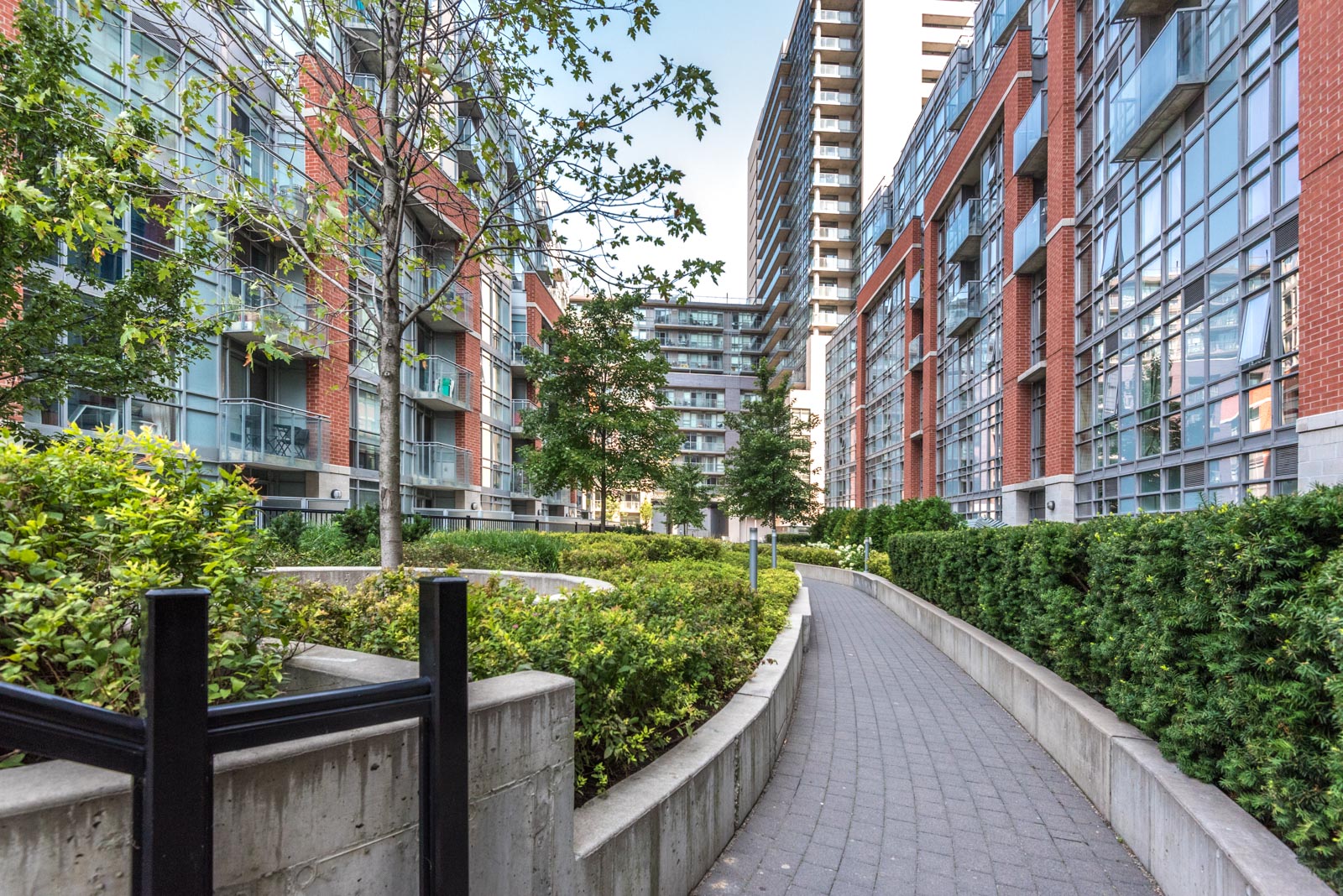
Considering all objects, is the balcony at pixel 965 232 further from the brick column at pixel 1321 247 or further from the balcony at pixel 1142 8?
the brick column at pixel 1321 247

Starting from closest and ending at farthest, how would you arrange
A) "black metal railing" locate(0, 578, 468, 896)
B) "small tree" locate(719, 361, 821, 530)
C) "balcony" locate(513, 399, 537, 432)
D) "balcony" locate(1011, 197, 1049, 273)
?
"black metal railing" locate(0, 578, 468, 896)
"balcony" locate(1011, 197, 1049, 273)
"balcony" locate(513, 399, 537, 432)
"small tree" locate(719, 361, 821, 530)

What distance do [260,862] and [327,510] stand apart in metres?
17.8

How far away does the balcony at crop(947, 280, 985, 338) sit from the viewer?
24672 mm

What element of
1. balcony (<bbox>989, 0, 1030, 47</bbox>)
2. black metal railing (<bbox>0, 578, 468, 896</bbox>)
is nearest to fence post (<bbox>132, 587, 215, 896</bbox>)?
black metal railing (<bbox>0, 578, 468, 896</bbox>)

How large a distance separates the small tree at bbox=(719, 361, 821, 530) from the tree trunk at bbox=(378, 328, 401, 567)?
28.3 m

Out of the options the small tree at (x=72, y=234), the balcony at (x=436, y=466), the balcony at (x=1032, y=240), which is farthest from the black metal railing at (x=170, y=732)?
the balcony at (x=1032, y=240)

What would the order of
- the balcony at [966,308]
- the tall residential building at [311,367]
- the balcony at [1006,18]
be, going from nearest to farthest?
the tall residential building at [311,367]
the balcony at [1006,18]
the balcony at [966,308]

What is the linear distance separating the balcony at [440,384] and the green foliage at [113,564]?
19995 mm

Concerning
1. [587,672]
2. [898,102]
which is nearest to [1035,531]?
[587,672]

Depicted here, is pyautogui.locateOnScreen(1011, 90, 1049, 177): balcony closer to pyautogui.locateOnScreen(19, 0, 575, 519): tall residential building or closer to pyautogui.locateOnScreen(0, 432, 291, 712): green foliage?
pyautogui.locateOnScreen(19, 0, 575, 519): tall residential building

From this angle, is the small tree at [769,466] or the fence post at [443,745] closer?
the fence post at [443,745]

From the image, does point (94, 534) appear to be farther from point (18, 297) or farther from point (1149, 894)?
point (18, 297)

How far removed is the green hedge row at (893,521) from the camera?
22.0m

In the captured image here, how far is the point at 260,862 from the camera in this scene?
5.48 ft
